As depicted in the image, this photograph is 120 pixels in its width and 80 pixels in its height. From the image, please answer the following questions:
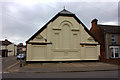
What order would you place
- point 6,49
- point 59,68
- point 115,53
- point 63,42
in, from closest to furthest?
point 59,68
point 63,42
point 115,53
point 6,49

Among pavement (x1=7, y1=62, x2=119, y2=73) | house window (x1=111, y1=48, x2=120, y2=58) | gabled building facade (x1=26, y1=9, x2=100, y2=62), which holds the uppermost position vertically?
gabled building facade (x1=26, y1=9, x2=100, y2=62)

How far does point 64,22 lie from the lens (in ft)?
63.9

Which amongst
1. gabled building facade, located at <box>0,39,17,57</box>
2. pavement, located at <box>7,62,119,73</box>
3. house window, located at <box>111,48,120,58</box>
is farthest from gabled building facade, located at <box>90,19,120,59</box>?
gabled building facade, located at <box>0,39,17,57</box>

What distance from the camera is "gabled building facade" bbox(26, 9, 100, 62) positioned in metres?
18.1

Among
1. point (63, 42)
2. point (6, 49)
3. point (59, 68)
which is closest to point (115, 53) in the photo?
point (63, 42)

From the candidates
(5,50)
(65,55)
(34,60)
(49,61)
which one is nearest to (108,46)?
(65,55)

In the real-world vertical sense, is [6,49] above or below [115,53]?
below

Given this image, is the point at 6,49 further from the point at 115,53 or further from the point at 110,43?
the point at 115,53

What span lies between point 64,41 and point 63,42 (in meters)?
0.25

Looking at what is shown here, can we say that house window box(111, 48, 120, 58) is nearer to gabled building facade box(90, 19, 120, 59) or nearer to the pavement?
gabled building facade box(90, 19, 120, 59)

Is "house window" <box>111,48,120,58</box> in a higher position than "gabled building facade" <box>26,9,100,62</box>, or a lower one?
lower

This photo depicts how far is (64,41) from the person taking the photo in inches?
754

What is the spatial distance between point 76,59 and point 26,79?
12.6 m

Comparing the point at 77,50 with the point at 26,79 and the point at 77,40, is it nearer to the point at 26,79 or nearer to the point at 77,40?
the point at 77,40
